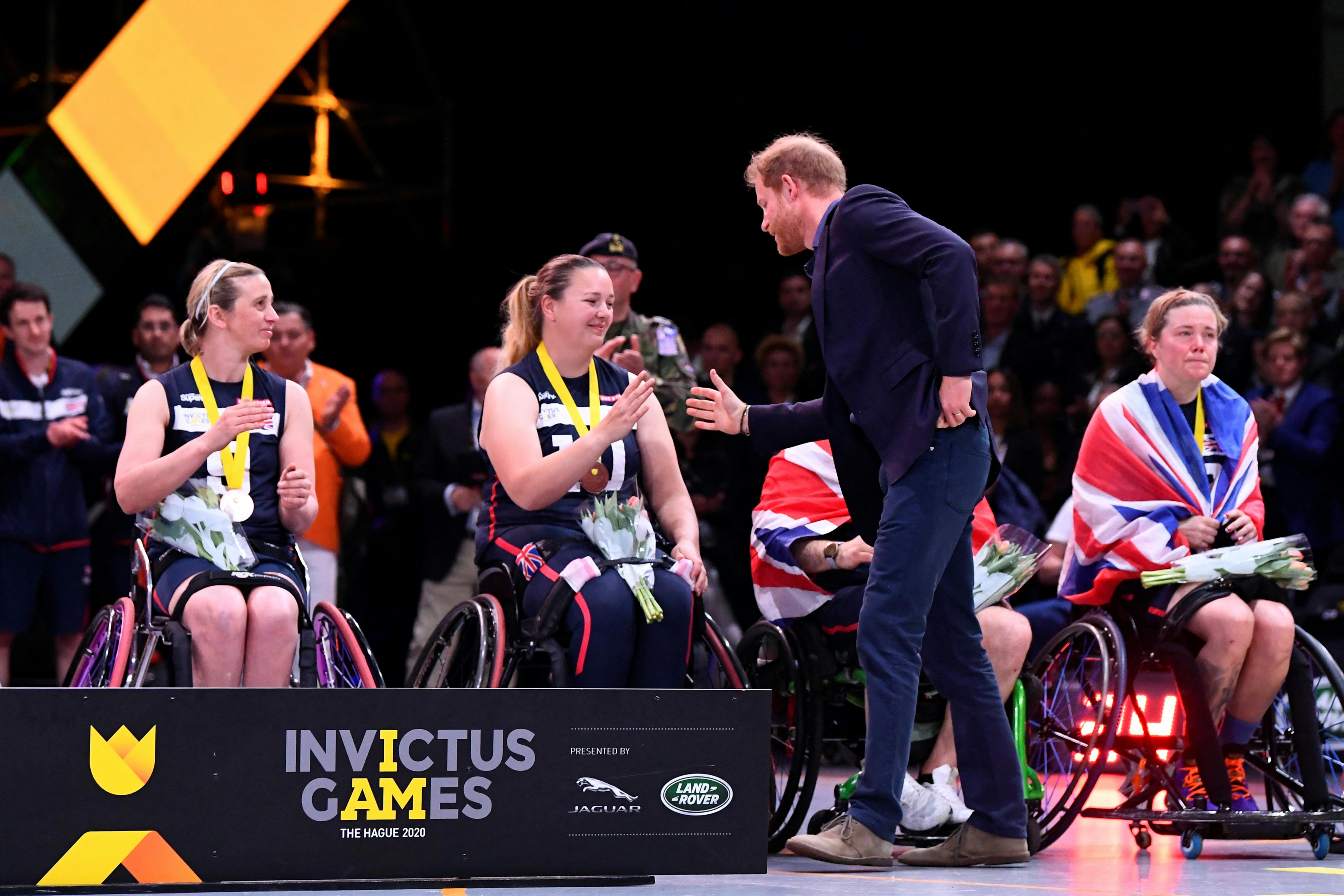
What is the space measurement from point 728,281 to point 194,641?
5149mm

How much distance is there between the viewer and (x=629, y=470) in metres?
3.75

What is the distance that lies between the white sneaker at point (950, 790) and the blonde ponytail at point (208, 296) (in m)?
1.93

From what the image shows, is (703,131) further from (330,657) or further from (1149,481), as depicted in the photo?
(330,657)

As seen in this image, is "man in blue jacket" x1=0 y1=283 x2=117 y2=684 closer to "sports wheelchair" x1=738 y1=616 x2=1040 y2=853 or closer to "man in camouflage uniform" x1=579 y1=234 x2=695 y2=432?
"man in camouflage uniform" x1=579 y1=234 x2=695 y2=432

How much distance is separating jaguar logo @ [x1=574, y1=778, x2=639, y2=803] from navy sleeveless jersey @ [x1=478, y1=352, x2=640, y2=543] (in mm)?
866

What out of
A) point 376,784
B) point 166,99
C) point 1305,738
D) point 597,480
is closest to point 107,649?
point 376,784

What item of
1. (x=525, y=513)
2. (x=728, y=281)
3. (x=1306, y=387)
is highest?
(x=728, y=281)

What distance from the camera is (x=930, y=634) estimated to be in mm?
3312

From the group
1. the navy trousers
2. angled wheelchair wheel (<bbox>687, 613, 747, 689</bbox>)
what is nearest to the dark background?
angled wheelchair wheel (<bbox>687, 613, 747, 689</bbox>)

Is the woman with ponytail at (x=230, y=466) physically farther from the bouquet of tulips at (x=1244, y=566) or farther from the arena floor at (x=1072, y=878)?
the bouquet of tulips at (x=1244, y=566)

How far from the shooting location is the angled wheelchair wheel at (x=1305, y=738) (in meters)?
3.71

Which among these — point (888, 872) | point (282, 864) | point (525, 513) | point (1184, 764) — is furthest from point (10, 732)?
point (1184, 764)

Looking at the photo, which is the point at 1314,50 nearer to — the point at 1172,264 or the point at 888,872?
the point at 1172,264

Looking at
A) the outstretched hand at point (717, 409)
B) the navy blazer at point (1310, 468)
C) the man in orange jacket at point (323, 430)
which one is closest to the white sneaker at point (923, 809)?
the outstretched hand at point (717, 409)
